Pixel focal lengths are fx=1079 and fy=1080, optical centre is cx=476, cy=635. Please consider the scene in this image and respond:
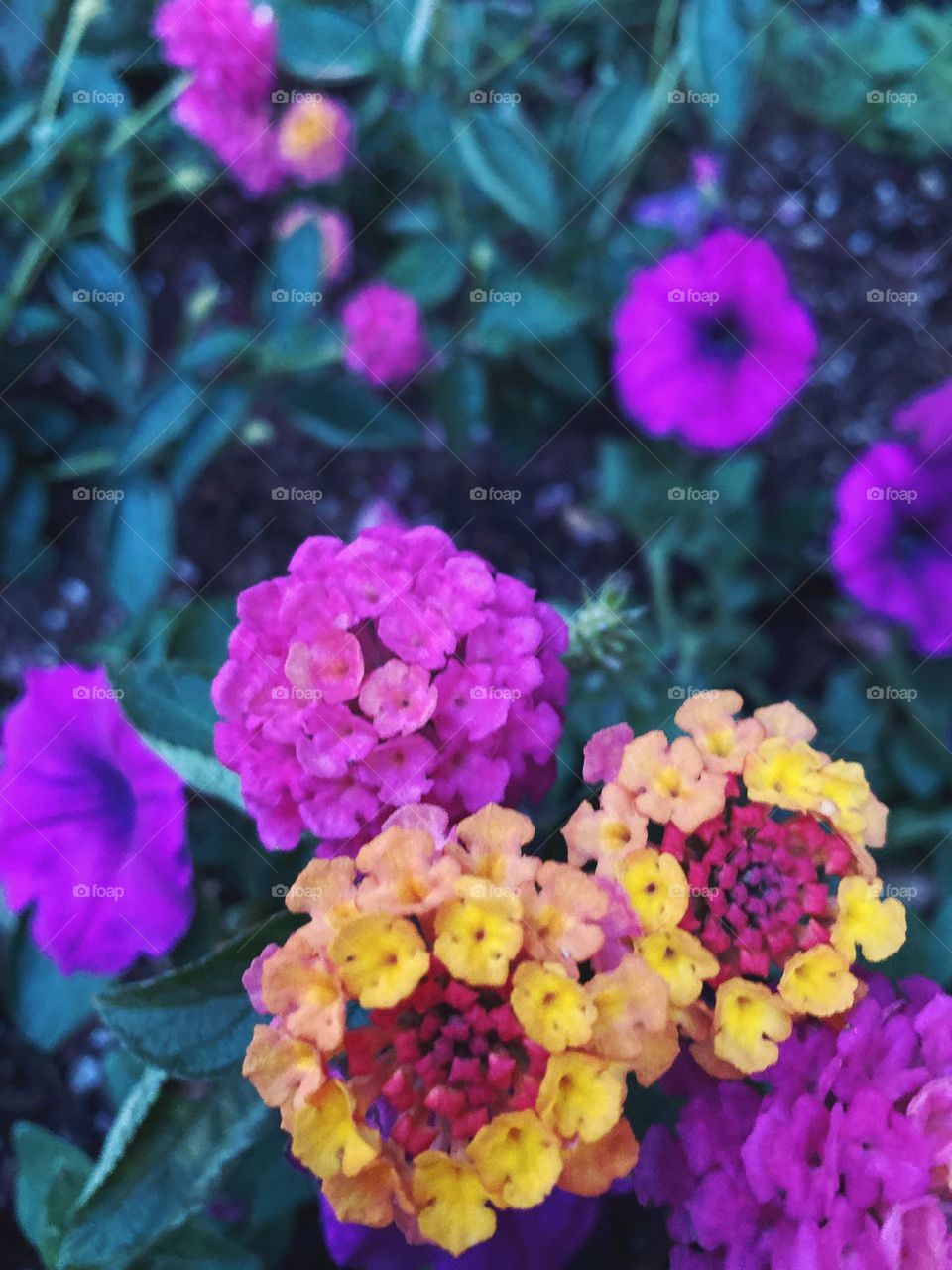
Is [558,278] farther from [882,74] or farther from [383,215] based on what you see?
[882,74]

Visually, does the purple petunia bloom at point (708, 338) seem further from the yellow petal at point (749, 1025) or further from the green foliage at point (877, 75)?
the yellow petal at point (749, 1025)

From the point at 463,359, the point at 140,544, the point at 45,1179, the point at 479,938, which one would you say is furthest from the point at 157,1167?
the point at 463,359

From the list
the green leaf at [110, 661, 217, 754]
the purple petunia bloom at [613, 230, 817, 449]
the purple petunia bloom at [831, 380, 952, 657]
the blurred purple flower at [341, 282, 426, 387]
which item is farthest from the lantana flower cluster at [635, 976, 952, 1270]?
the blurred purple flower at [341, 282, 426, 387]

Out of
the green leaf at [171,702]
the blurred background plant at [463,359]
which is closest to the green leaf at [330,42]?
the blurred background plant at [463,359]

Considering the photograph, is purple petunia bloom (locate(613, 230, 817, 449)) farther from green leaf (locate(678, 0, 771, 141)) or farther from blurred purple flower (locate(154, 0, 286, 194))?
blurred purple flower (locate(154, 0, 286, 194))

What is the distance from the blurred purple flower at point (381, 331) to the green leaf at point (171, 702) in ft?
2.06

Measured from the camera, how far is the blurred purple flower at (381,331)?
4.26 ft

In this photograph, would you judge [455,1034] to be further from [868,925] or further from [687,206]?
[687,206]

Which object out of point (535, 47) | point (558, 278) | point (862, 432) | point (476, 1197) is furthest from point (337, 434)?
point (476, 1197)

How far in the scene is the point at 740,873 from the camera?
0.62m

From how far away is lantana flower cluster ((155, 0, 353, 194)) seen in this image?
1193 millimetres

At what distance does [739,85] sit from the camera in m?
1.17

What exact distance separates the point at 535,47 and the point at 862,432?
72cm

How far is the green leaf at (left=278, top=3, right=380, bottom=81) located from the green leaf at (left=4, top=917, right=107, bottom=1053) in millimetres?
1027
